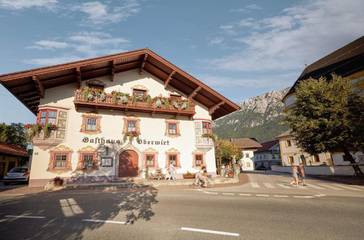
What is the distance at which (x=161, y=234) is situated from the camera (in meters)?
5.16

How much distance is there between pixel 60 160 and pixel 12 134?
114ft

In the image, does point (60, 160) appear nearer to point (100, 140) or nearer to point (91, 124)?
point (100, 140)

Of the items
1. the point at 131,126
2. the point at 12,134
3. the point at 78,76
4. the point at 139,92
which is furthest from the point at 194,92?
the point at 12,134

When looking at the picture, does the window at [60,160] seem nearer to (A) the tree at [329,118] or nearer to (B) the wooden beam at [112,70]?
(B) the wooden beam at [112,70]

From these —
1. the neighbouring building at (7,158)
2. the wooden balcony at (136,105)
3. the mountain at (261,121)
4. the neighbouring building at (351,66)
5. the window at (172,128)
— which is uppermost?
the mountain at (261,121)

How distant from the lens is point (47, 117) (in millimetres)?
17141

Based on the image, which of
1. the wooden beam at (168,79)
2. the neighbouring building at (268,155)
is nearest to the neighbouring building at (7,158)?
the wooden beam at (168,79)

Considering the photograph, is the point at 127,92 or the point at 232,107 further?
the point at 232,107

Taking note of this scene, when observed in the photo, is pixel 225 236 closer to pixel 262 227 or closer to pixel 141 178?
pixel 262 227

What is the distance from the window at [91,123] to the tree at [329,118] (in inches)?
630

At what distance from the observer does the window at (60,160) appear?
16828mm

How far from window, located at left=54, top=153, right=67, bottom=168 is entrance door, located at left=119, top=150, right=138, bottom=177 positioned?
4153 mm

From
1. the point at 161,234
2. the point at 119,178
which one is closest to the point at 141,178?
the point at 119,178

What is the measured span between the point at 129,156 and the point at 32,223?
42.9 ft
